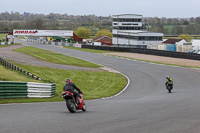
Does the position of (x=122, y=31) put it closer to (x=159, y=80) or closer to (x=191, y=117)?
(x=159, y=80)

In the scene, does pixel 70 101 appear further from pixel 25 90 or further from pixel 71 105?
pixel 25 90

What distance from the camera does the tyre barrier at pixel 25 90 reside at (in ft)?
A: 56.3

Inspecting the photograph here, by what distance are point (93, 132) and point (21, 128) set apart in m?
2.04

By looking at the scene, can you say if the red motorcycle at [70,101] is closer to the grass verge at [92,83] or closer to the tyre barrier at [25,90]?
the tyre barrier at [25,90]

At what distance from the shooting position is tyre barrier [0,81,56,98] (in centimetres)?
1717

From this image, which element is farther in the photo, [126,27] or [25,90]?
[126,27]

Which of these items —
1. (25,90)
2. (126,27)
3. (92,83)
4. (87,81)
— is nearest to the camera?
(25,90)

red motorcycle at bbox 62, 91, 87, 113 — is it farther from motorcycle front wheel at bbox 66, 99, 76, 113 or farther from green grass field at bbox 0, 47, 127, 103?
green grass field at bbox 0, 47, 127, 103

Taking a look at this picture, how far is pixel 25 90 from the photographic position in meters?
18.3

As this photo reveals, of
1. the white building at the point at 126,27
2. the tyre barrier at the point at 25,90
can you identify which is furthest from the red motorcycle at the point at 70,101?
the white building at the point at 126,27

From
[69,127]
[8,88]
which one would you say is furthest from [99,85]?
[69,127]

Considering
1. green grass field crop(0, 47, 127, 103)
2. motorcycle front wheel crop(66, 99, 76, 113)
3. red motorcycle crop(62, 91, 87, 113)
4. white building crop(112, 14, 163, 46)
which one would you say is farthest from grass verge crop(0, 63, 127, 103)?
white building crop(112, 14, 163, 46)

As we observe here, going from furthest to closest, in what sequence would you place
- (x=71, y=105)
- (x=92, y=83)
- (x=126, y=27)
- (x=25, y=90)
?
(x=126, y=27) → (x=92, y=83) → (x=25, y=90) → (x=71, y=105)

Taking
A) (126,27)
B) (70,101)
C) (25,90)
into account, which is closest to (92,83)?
(25,90)
